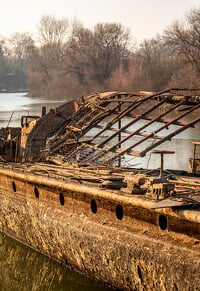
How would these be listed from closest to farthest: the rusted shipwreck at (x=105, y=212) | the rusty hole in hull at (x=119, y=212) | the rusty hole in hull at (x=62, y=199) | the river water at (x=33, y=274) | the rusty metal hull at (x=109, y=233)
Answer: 1. the rusty metal hull at (x=109, y=233)
2. the rusted shipwreck at (x=105, y=212)
3. the rusty hole in hull at (x=119, y=212)
4. the river water at (x=33, y=274)
5. the rusty hole in hull at (x=62, y=199)

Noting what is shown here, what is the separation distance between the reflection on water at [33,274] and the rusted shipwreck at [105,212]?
0.25 m

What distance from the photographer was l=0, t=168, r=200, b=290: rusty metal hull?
26.9ft

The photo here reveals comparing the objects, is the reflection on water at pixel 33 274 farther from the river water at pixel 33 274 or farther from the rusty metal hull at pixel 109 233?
the rusty metal hull at pixel 109 233

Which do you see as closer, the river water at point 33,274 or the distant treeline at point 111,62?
the river water at point 33,274

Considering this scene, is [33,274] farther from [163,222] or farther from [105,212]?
[163,222]

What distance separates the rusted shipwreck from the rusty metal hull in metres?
0.02

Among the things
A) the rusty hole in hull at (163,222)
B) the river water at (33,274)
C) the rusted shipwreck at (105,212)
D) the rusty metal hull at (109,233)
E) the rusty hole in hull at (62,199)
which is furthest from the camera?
the rusty hole in hull at (62,199)

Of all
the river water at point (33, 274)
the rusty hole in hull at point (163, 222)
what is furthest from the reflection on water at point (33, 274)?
the rusty hole in hull at point (163, 222)

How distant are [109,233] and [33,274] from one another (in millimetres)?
3321

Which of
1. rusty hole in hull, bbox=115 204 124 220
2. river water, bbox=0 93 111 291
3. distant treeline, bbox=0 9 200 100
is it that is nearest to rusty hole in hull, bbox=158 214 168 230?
rusty hole in hull, bbox=115 204 124 220

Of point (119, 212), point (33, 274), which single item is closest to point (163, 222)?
point (119, 212)

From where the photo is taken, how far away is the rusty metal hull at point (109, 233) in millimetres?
8188

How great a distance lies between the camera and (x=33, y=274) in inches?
477

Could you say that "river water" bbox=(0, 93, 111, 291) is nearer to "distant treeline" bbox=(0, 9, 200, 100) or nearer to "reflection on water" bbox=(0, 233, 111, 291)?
"reflection on water" bbox=(0, 233, 111, 291)
